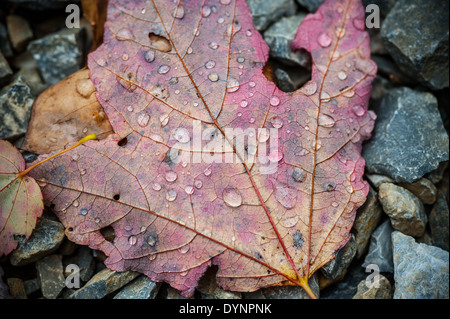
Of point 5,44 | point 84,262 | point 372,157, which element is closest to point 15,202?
→ point 84,262

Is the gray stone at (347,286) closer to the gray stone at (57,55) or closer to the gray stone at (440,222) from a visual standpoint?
the gray stone at (440,222)

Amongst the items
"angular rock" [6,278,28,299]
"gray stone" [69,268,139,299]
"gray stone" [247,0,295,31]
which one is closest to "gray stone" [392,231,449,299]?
"gray stone" [69,268,139,299]

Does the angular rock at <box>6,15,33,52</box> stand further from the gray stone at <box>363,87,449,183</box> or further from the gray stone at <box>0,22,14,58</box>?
the gray stone at <box>363,87,449,183</box>

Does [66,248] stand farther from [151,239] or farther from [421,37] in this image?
[421,37]

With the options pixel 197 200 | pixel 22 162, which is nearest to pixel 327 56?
pixel 197 200

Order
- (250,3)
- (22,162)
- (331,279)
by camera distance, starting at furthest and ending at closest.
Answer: (250,3) → (331,279) → (22,162)

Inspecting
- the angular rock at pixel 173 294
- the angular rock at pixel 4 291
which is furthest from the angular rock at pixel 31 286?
the angular rock at pixel 173 294

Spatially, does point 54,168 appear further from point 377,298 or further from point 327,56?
point 377,298
